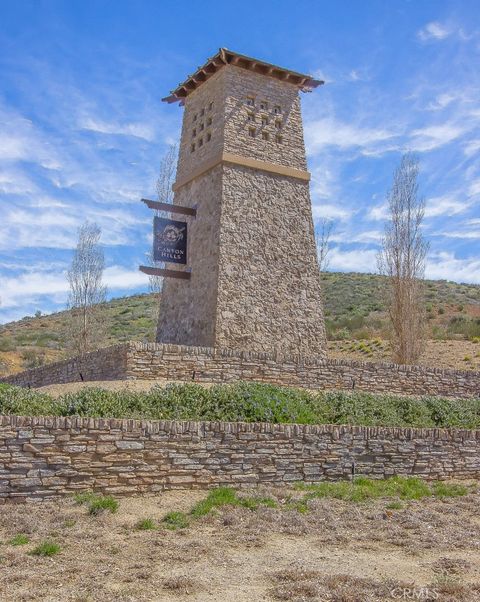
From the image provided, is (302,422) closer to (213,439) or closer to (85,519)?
(213,439)

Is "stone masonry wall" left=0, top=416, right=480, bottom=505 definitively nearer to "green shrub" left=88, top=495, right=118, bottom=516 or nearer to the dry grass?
"green shrub" left=88, top=495, right=118, bottom=516

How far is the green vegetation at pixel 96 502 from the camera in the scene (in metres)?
7.94

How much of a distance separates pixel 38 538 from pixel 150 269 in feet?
40.9

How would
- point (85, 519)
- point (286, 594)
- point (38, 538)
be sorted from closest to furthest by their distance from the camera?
point (286, 594), point (38, 538), point (85, 519)

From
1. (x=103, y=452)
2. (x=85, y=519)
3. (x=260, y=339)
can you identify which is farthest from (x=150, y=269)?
(x=85, y=519)

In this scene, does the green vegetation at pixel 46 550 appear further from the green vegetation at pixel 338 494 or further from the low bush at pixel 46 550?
the green vegetation at pixel 338 494

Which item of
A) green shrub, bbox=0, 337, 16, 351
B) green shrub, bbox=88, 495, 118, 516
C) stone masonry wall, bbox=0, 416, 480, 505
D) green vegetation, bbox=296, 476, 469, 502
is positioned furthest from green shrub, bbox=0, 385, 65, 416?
green shrub, bbox=0, 337, 16, 351

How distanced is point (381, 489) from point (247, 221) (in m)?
10.4

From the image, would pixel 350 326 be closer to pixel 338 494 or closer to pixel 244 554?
pixel 338 494

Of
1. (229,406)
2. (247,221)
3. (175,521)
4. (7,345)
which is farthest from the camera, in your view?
(7,345)

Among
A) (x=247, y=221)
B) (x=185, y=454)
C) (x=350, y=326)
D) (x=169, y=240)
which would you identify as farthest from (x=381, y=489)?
(x=350, y=326)

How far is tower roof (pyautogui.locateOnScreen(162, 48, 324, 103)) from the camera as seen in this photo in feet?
62.2

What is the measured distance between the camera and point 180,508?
8.41m

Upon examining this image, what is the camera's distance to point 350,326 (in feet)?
131
